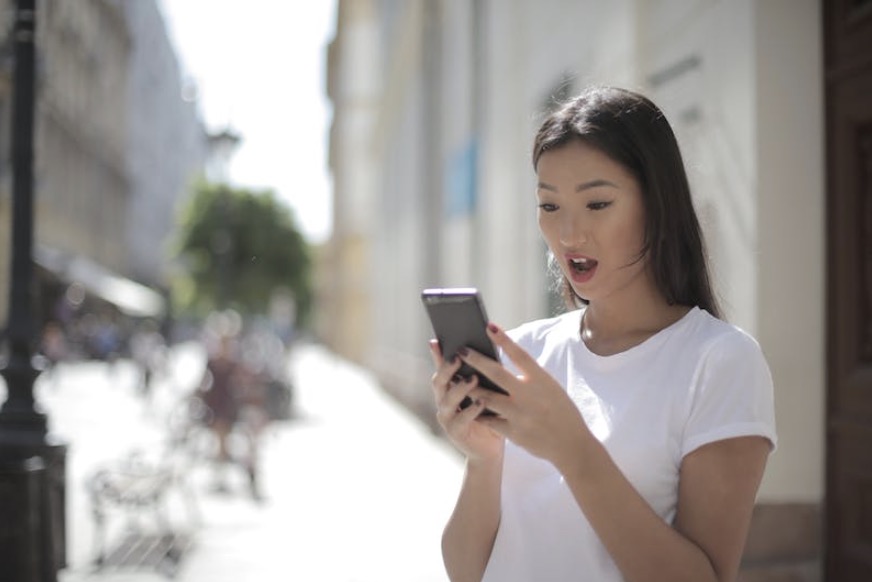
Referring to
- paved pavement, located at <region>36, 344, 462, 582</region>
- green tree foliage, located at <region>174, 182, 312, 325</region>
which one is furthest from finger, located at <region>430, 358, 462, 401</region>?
green tree foliage, located at <region>174, 182, 312, 325</region>

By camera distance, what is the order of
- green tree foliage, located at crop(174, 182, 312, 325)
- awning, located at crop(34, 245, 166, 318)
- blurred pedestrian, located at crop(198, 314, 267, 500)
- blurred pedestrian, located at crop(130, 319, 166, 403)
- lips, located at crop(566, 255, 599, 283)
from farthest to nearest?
green tree foliage, located at crop(174, 182, 312, 325), awning, located at crop(34, 245, 166, 318), blurred pedestrian, located at crop(130, 319, 166, 403), blurred pedestrian, located at crop(198, 314, 267, 500), lips, located at crop(566, 255, 599, 283)

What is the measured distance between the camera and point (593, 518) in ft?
5.47

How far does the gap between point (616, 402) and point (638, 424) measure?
6 centimetres

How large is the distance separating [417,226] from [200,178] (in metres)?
28.4

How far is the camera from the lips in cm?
181

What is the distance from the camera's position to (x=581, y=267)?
1826mm

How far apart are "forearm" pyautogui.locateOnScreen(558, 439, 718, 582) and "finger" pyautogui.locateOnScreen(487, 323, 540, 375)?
0.15 m

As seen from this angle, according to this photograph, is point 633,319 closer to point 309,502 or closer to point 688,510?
point 688,510

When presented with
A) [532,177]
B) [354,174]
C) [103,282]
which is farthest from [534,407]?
[354,174]

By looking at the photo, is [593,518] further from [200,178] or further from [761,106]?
[200,178]

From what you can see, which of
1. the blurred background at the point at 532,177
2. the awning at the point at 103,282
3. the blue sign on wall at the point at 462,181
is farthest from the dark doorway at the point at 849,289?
the awning at the point at 103,282

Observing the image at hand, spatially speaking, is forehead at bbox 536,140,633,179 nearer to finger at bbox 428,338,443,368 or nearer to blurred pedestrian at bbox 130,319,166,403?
finger at bbox 428,338,443,368

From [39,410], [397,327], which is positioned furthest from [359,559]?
[397,327]

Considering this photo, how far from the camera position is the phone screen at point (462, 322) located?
1.68m
